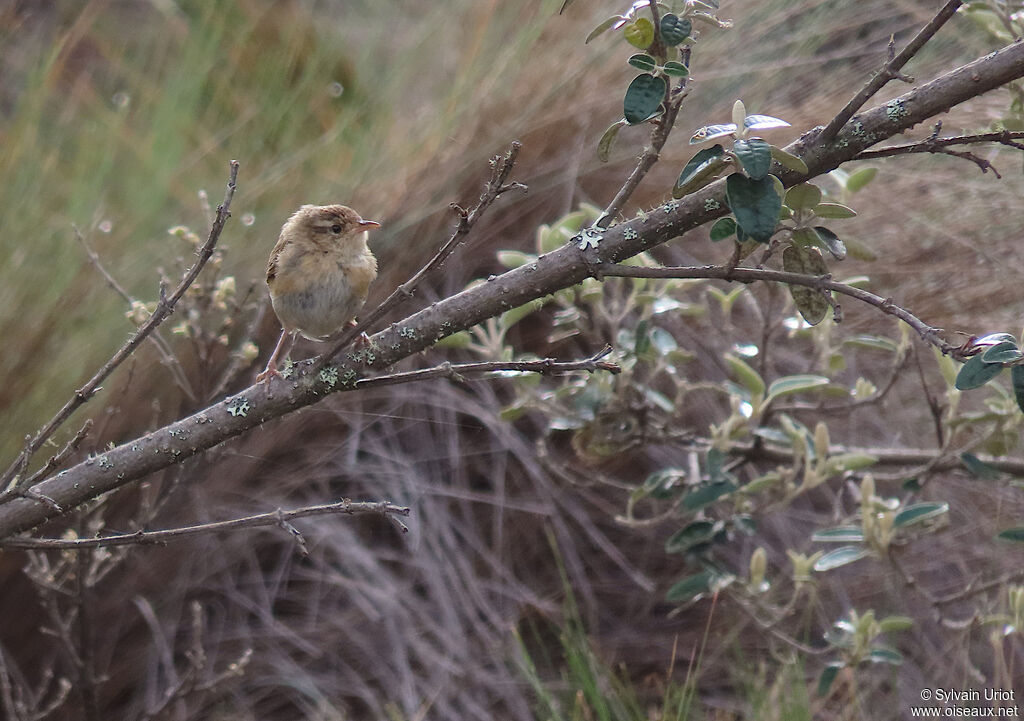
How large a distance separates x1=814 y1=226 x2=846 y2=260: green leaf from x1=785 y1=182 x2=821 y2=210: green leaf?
1.6 inches

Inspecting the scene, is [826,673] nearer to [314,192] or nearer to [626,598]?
[626,598]

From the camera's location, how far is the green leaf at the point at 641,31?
1.46 meters

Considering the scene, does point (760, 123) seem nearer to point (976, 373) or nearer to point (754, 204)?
point (754, 204)

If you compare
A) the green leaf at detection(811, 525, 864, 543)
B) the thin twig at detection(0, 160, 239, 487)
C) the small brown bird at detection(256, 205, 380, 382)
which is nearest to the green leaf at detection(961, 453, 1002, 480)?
the green leaf at detection(811, 525, 864, 543)

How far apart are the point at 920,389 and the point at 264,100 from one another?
261cm

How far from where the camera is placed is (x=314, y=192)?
3627 millimetres

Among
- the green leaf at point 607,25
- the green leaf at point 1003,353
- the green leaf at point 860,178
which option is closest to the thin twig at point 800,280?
the green leaf at point 1003,353

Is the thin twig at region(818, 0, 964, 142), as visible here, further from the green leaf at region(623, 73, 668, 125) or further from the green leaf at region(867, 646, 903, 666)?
the green leaf at region(867, 646, 903, 666)

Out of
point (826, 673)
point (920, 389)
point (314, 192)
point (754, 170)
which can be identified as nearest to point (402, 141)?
point (314, 192)

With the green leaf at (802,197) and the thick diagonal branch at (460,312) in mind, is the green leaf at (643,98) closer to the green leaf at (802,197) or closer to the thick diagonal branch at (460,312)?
the thick diagonal branch at (460,312)

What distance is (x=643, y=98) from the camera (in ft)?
4.66

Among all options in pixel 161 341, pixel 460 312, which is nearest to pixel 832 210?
pixel 460 312

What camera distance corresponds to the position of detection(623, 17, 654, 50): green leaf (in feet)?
4.79

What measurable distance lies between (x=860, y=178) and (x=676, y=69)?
1.11 meters
